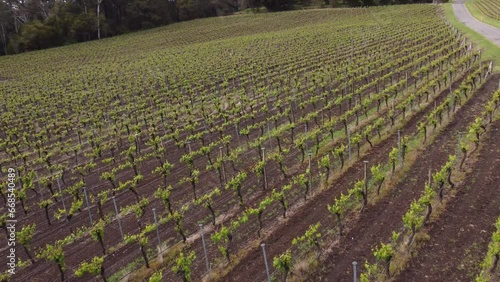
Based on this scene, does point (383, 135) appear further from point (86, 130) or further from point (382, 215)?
point (86, 130)

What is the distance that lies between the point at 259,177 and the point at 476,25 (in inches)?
1943

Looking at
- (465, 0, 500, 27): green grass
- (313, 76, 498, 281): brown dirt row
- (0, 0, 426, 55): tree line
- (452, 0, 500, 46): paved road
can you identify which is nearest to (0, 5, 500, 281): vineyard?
(313, 76, 498, 281): brown dirt row

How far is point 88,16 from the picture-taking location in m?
87.7

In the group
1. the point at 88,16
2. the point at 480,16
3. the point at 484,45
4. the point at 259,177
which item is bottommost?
the point at 259,177

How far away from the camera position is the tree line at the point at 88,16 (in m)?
82.5

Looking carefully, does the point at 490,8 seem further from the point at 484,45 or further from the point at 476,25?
the point at 484,45

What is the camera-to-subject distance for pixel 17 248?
14.4m

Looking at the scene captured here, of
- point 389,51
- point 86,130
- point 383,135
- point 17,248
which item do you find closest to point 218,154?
point 383,135

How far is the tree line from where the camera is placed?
82.5 metres

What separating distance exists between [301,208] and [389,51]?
1203 inches

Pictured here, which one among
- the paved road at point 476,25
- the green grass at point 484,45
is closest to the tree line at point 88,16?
the paved road at point 476,25

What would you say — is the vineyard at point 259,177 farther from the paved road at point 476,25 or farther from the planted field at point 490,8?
the planted field at point 490,8

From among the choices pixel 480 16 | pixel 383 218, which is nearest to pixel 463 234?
pixel 383 218

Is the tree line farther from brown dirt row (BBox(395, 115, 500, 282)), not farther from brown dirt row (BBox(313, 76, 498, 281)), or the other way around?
brown dirt row (BBox(395, 115, 500, 282))
